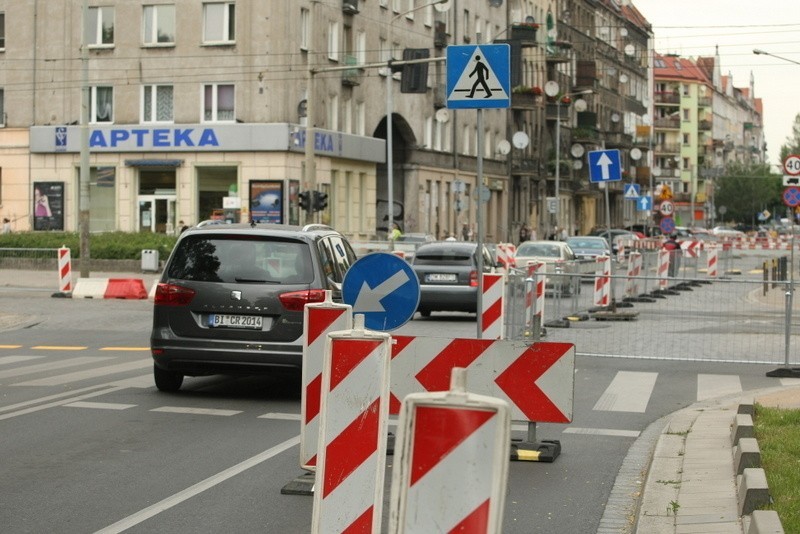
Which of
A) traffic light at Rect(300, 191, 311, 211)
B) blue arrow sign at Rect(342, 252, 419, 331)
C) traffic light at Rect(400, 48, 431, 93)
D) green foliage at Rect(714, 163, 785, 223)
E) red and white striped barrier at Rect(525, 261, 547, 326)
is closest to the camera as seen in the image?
blue arrow sign at Rect(342, 252, 419, 331)

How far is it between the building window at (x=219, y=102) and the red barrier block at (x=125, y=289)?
21990mm

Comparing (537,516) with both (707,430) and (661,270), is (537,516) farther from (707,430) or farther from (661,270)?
(661,270)

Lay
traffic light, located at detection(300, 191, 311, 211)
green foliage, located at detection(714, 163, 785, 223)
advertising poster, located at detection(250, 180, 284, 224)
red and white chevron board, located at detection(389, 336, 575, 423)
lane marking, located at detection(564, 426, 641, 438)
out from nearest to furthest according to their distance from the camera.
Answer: red and white chevron board, located at detection(389, 336, 575, 423) → lane marking, located at detection(564, 426, 641, 438) → traffic light, located at detection(300, 191, 311, 211) → advertising poster, located at detection(250, 180, 284, 224) → green foliage, located at detection(714, 163, 785, 223)

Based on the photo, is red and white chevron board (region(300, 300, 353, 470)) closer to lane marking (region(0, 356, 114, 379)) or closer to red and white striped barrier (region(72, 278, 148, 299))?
lane marking (region(0, 356, 114, 379))

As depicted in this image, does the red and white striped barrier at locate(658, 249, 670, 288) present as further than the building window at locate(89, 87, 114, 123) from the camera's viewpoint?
No

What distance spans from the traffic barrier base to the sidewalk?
74 centimetres

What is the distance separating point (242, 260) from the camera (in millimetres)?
13992

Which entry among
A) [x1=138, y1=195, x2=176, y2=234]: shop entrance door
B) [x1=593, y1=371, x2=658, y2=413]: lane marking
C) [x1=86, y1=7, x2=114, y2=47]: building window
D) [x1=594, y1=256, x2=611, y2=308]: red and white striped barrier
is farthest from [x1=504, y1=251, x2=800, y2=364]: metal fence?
[x1=86, y1=7, x2=114, y2=47]: building window

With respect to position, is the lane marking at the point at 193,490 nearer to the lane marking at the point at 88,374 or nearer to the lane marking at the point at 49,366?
the lane marking at the point at 88,374

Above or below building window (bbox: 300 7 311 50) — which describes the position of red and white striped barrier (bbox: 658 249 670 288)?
below

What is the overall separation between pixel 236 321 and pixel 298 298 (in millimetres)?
625

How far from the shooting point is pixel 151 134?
55.8 metres

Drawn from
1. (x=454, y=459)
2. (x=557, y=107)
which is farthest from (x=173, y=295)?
(x=557, y=107)

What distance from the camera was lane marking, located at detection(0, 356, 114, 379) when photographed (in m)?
16.6
